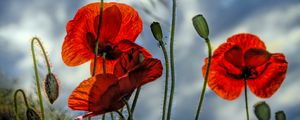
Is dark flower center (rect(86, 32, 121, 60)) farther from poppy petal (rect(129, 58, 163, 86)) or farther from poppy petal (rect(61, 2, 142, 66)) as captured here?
→ poppy petal (rect(129, 58, 163, 86))

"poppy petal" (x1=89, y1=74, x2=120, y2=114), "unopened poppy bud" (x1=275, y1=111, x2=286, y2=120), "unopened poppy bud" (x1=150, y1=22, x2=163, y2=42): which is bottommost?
"unopened poppy bud" (x1=275, y1=111, x2=286, y2=120)

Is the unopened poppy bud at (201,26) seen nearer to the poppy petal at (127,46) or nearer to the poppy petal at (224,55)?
the poppy petal at (127,46)

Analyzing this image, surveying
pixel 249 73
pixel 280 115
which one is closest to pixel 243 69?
pixel 249 73

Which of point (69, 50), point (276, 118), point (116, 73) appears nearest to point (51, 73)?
point (69, 50)

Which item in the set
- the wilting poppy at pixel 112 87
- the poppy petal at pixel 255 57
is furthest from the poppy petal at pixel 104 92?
the poppy petal at pixel 255 57

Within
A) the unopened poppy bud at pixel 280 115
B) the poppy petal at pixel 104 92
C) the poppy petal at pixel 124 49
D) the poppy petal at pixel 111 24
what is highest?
the poppy petal at pixel 111 24

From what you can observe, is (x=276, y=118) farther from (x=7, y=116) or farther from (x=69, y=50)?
(x=7, y=116)

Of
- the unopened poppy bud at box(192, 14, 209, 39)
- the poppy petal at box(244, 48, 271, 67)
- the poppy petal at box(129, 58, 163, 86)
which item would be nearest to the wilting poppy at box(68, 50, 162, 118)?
the poppy petal at box(129, 58, 163, 86)
